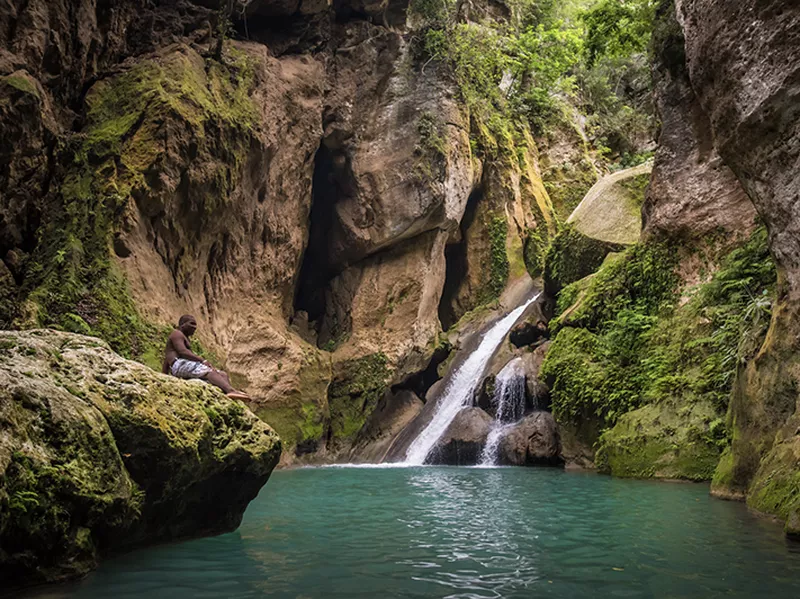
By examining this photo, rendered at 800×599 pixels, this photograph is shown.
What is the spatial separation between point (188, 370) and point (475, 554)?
4.22 meters

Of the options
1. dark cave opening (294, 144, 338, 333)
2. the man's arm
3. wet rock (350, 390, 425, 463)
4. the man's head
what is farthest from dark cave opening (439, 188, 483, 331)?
the man's arm

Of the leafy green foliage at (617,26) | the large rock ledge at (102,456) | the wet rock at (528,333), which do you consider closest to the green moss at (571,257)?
the wet rock at (528,333)

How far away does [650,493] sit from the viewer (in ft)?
29.0

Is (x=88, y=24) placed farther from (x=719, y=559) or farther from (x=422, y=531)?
(x=719, y=559)

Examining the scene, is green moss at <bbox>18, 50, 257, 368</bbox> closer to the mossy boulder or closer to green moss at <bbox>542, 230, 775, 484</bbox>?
green moss at <bbox>542, 230, 775, 484</bbox>

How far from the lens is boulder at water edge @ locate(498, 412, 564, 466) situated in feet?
47.6

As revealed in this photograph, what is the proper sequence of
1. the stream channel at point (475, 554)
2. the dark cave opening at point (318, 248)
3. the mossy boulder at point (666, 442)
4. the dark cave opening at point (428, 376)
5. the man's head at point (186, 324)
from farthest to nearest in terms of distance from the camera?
the dark cave opening at point (318, 248)
the dark cave opening at point (428, 376)
the mossy boulder at point (666, 442)
the man's head at point (186, 324)
the stream channel at point (475, 554)

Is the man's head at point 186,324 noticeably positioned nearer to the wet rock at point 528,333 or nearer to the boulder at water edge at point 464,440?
the boulder at water edge at point 464,440

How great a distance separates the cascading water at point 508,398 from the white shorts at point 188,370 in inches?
363

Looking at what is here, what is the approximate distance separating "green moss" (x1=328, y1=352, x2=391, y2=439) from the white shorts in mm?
11769

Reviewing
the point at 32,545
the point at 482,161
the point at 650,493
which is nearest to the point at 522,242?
the point at 482,161

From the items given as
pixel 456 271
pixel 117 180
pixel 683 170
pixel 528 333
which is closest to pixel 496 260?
pixel 456 271

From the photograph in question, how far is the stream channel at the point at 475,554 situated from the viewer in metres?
4.01

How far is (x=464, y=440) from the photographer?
15688 mm
